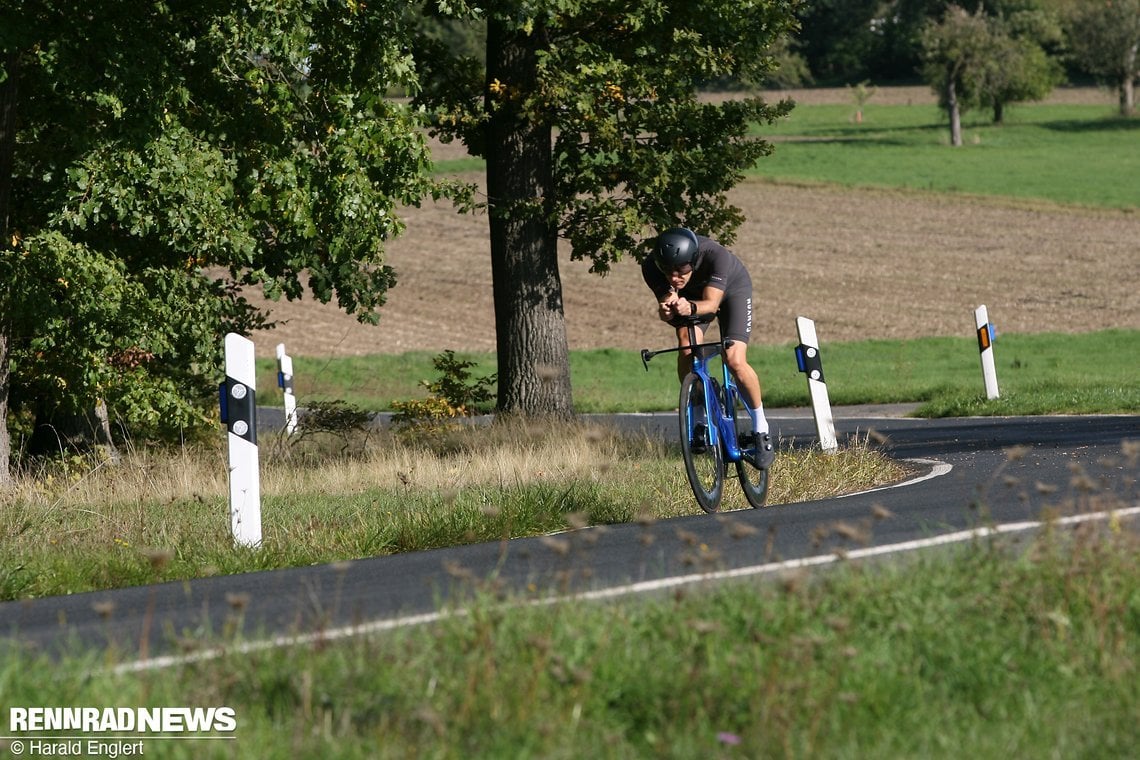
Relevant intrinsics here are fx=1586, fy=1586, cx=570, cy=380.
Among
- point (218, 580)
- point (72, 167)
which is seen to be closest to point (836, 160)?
point (72, 167)

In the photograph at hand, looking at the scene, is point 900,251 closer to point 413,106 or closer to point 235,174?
point 413,106

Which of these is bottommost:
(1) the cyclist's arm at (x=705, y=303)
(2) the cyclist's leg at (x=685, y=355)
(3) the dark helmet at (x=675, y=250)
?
(2) the cyclist's leg at (x=685, y=355)

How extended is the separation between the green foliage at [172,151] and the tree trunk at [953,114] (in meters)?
78.4

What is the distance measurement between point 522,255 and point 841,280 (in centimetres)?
3000

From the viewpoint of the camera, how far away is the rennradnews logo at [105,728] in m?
4.35

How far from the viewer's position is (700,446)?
9.84 metres

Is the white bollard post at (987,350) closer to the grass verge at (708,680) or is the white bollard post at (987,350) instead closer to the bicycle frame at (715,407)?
the bicycle frame at (715,407)

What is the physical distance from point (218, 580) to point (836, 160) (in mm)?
74179

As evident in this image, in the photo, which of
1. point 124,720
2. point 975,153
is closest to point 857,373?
point 124,720

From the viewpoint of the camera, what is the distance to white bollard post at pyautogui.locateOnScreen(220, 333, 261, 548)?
8.80 m

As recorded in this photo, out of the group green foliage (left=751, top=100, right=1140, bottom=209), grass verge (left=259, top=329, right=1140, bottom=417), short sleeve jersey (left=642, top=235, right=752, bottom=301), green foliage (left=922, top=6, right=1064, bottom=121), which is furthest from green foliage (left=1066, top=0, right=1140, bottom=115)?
short sleeve jersey (left=642, top=235, right=752, bottom=301)

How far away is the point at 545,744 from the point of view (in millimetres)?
4234

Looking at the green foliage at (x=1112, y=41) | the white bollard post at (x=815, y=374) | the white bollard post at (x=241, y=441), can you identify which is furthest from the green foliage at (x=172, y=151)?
the green foliage at (x=1112, y=41)

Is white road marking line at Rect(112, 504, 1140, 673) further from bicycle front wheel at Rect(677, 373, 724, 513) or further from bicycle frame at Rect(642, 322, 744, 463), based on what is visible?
bicycle frame at Rect(642, 322, 744, 463)
